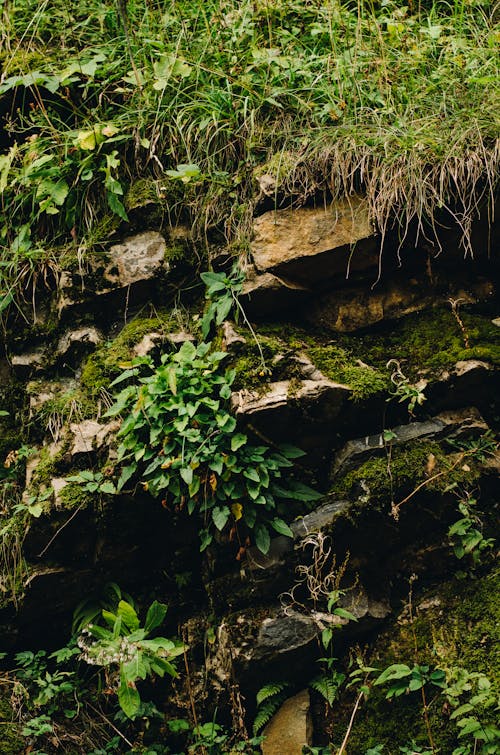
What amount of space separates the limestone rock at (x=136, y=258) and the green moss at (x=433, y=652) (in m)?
A: 2.39

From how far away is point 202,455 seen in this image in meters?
3.15

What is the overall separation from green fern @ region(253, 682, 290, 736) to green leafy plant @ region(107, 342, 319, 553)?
2.18 feet

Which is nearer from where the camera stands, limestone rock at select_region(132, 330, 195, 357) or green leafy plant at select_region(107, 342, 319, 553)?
green leafy plant at select_region(107, 342, 319, 553)

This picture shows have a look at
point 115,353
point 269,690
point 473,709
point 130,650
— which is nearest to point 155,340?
point 115,353

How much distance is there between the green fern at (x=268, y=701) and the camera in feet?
10.2

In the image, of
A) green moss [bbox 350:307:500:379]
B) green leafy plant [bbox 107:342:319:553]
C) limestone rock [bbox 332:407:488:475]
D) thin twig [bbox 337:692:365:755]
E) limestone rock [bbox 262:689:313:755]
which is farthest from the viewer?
green moss [bbox 350:307:500:379]

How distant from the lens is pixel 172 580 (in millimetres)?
3613

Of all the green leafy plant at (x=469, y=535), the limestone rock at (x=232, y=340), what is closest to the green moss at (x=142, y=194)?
the limestone rock at (x=232, y=340)

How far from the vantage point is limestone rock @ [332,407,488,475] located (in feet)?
11.2

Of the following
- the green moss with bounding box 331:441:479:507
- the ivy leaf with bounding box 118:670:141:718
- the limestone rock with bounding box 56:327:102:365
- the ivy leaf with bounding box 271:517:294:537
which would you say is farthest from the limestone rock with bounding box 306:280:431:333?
the ivy leaf with bounding box 118:670:141:718

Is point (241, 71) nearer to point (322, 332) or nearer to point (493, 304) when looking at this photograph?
point (322, 332)

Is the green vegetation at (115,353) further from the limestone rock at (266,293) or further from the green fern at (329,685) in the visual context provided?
the green fern at (329,685)

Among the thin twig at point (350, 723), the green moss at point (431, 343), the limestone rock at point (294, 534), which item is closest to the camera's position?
the thin twig at point (350, 723)

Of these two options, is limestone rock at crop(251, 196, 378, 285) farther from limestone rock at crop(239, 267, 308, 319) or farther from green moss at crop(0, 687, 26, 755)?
green moss at crop(0, 687, 26, 755)
